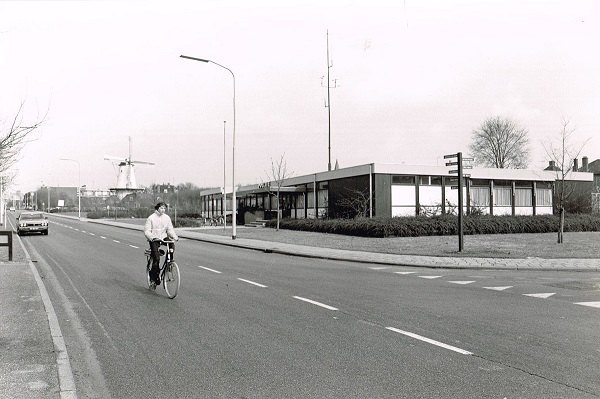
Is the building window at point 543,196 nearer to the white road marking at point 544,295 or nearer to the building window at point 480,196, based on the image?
the building window at point 480,196

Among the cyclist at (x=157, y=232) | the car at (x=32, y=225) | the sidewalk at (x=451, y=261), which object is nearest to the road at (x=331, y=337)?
the cyclist at (x=157, y=232)

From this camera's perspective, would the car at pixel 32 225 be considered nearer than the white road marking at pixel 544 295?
No

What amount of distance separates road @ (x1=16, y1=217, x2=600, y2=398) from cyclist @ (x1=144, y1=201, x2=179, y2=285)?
48 centimetres

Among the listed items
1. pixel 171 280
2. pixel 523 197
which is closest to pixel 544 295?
pixel 171 280

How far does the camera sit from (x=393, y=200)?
31734 millimetres

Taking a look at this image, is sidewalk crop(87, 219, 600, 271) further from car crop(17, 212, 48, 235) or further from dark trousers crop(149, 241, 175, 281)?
car crop(17, 212, 48, 235)

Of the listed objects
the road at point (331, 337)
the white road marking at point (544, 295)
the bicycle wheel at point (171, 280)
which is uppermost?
the bicycle wheel at point (171, 280)

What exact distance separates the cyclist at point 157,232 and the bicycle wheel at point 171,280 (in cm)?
42

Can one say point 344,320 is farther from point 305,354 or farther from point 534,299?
point 534,299

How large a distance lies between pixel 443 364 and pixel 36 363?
409 cm

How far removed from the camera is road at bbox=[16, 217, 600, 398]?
4680 millimetres

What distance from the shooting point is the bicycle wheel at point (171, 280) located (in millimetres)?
9344

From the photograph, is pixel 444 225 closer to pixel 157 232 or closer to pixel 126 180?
pixel 157 232

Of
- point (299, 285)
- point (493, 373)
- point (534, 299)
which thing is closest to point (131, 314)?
point (299, 285)
